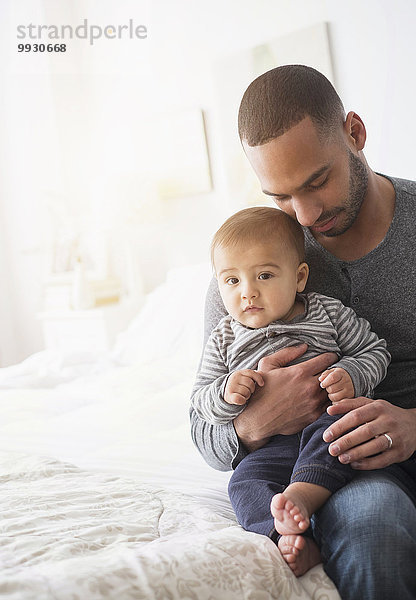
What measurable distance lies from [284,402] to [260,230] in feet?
1.11

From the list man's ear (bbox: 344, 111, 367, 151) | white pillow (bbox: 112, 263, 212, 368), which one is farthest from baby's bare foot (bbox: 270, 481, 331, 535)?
white pillow (bbox: 112, 263, 212, 368)

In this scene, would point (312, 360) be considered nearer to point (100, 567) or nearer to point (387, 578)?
point (387, 578)

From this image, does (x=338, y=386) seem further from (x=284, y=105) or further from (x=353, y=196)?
(x=284, y=105)

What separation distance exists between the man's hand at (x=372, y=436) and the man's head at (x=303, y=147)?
431 mm

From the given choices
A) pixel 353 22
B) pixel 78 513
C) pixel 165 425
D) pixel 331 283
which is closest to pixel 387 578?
pixel 78 513

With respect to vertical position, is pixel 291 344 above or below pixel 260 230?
below

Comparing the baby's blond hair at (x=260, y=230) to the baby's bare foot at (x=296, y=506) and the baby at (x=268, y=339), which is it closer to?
the baby at (x=268, y=339)

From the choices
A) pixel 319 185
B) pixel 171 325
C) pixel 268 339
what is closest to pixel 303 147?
pixel 319 185

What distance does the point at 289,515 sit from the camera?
0.98 meters

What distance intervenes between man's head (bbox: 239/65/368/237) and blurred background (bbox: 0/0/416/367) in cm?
159

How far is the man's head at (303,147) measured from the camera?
1345mm

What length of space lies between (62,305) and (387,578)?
136 inches

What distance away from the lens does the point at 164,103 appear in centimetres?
385

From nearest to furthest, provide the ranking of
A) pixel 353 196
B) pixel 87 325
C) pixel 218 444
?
pixel 218 444 < pixel 353 196 < pixel 87 325
